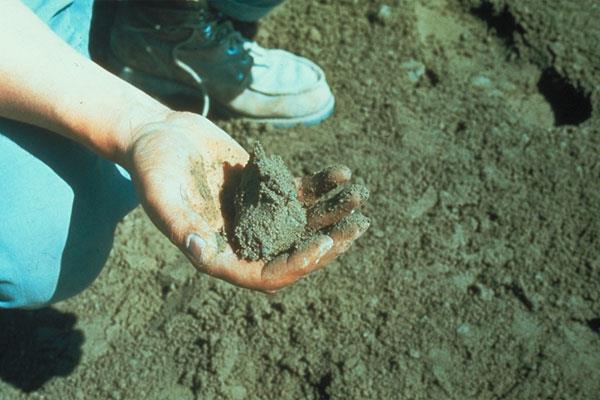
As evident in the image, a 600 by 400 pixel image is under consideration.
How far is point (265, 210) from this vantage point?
148 centimetres

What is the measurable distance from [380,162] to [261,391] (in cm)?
87

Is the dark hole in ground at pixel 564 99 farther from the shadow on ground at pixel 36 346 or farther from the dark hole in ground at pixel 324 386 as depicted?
the shadow on ground at pixel 36 346

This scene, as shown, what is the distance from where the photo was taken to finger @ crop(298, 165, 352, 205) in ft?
4.96

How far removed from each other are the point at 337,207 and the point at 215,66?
1022 millimetres

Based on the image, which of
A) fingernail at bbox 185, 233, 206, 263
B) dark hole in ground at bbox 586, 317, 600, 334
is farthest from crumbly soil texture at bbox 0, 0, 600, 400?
fingernail at bbox 185, 233, 206, 263

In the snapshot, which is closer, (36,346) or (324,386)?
(324,386)

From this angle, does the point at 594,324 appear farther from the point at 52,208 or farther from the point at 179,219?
the point at 52,208

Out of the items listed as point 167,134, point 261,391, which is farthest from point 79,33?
point 261,391

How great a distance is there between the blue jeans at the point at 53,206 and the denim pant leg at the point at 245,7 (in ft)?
2.35

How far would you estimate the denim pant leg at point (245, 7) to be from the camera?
91.0 inches

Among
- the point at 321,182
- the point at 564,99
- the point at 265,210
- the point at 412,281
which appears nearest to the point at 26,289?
the point at 265,210

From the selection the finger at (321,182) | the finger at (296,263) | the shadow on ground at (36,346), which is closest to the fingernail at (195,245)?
the finger at (296,263)

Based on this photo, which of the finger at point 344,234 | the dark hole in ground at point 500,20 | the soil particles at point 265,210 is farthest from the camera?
the dark hole in ground at point 500,20

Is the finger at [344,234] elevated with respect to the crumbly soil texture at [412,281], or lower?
elevated
